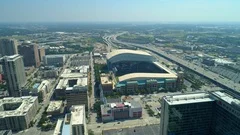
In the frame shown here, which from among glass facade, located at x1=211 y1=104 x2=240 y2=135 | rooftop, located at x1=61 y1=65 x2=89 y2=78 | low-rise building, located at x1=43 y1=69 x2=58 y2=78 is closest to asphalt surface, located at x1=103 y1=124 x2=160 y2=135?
glass facade, located at x1=211 y1=104 x2=240 y2=135

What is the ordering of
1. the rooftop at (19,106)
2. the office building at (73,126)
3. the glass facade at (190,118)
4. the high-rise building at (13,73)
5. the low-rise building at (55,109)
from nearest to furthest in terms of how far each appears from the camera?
the glass facade at (190,118)
the office building at (73,126)
the rooftop at (19,106)
the low-rise building at (55,109)
the high-rise building at (13,73)

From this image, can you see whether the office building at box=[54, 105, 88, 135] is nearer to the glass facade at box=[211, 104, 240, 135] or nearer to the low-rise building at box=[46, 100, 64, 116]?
the low-rise building at box=[46, 100, 64, 116]

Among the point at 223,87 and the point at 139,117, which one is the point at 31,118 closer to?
the point at 139,117

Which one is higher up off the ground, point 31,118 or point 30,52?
point 30,52

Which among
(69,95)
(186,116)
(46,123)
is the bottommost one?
(46,123)

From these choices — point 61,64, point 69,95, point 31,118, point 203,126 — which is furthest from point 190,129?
point 61,64

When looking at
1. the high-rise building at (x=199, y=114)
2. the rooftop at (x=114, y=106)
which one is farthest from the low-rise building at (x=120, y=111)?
the high-rise building at (x=199, y=114)

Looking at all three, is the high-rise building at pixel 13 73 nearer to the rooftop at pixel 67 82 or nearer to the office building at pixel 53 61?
the rooftop at pixel 67 82

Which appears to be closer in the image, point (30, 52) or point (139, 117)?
point (139, 117)

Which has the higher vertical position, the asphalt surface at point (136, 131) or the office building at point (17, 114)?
the office building at point (17, 114)
